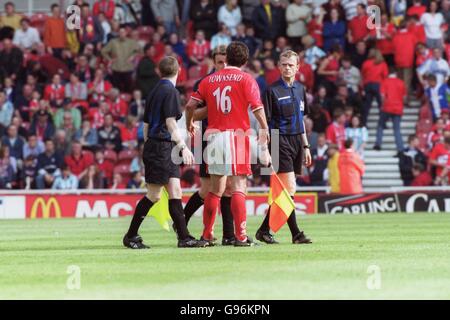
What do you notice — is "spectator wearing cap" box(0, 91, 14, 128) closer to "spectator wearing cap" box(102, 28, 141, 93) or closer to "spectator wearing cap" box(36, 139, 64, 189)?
"spectator wearing cap" box(36, 139, 64, 189)

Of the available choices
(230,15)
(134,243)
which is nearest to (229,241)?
(134,243)

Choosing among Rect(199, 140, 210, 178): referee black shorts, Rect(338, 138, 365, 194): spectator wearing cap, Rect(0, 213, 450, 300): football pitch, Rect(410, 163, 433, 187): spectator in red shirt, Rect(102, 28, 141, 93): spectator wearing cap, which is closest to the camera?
Rect(0, 213, 450, 300): football pitch

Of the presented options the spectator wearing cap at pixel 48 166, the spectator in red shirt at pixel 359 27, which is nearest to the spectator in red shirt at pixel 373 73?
the spectator in red shirt at pixel 359 27

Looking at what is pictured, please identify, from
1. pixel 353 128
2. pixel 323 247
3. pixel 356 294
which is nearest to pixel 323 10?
pixel 353 128

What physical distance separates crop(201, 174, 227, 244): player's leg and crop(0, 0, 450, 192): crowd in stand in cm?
1329

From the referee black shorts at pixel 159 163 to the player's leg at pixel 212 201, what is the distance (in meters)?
0.48

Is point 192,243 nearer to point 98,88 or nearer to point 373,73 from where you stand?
point 373,73

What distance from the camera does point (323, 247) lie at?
15234 millimetres

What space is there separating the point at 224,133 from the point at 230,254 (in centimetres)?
157

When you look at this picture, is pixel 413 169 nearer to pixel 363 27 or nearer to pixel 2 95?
pixel 363 27

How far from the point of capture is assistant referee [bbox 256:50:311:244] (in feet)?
51.7

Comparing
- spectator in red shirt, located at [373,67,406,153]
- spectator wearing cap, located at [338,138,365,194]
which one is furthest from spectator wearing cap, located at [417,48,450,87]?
spectator wearing cap, located at [338,138,365,194]

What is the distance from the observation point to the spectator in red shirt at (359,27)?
1254 inches

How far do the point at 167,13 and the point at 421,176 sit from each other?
869 cm
